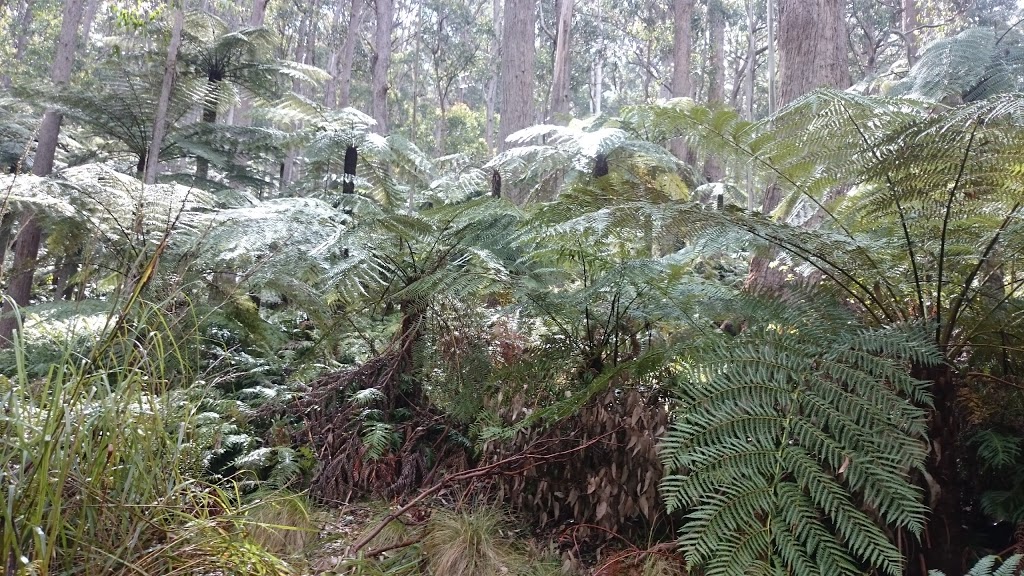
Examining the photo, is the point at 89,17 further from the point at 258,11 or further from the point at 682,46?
the point at 682,46

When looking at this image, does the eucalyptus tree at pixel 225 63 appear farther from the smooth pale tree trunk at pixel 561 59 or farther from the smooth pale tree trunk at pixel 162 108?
the smooth pale tree trunk at pixel 561 59

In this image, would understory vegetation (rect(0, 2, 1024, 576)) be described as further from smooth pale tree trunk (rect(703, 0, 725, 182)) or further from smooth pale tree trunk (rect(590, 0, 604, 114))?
smooth pale tree trunk (rect(590, 0, 604, 114))

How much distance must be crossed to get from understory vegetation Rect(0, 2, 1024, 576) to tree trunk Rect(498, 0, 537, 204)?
4931mm

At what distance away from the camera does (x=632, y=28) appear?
22328 mm

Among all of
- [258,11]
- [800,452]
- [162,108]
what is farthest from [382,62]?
[800,452]

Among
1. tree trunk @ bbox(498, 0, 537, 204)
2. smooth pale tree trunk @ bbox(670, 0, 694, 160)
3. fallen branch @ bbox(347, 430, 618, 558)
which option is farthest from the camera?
smooth pale tree trunk @ bbox(670, 0, 694, 160)

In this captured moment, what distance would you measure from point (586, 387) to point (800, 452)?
33.6 inches

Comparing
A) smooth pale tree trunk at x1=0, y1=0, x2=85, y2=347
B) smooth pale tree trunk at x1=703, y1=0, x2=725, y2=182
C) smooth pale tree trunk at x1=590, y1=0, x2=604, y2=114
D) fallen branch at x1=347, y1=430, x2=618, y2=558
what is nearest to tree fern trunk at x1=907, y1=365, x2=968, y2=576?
fallen branch at x1=347, y1=430, x2=618, y2=558

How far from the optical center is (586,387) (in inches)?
90.7

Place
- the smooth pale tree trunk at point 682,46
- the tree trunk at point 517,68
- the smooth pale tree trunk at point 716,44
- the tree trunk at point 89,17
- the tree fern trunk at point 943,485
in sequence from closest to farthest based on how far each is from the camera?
the tree fern trunk at point 943,485 < the tree trunk at point 517,68 < the smooth pale tree trunk at point 682,46 < the tree trunk at point 89,17 < the smooth pale tree trunk at point 716,44

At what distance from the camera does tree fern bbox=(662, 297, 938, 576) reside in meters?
1.50

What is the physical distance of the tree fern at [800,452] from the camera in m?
1.50

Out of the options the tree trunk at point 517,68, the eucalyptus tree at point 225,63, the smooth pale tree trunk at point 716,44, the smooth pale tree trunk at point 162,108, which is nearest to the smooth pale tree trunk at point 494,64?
the smooth pale tree trunk at point 716,44

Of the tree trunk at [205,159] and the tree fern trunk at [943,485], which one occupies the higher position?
the tree trunk at [205,159]
